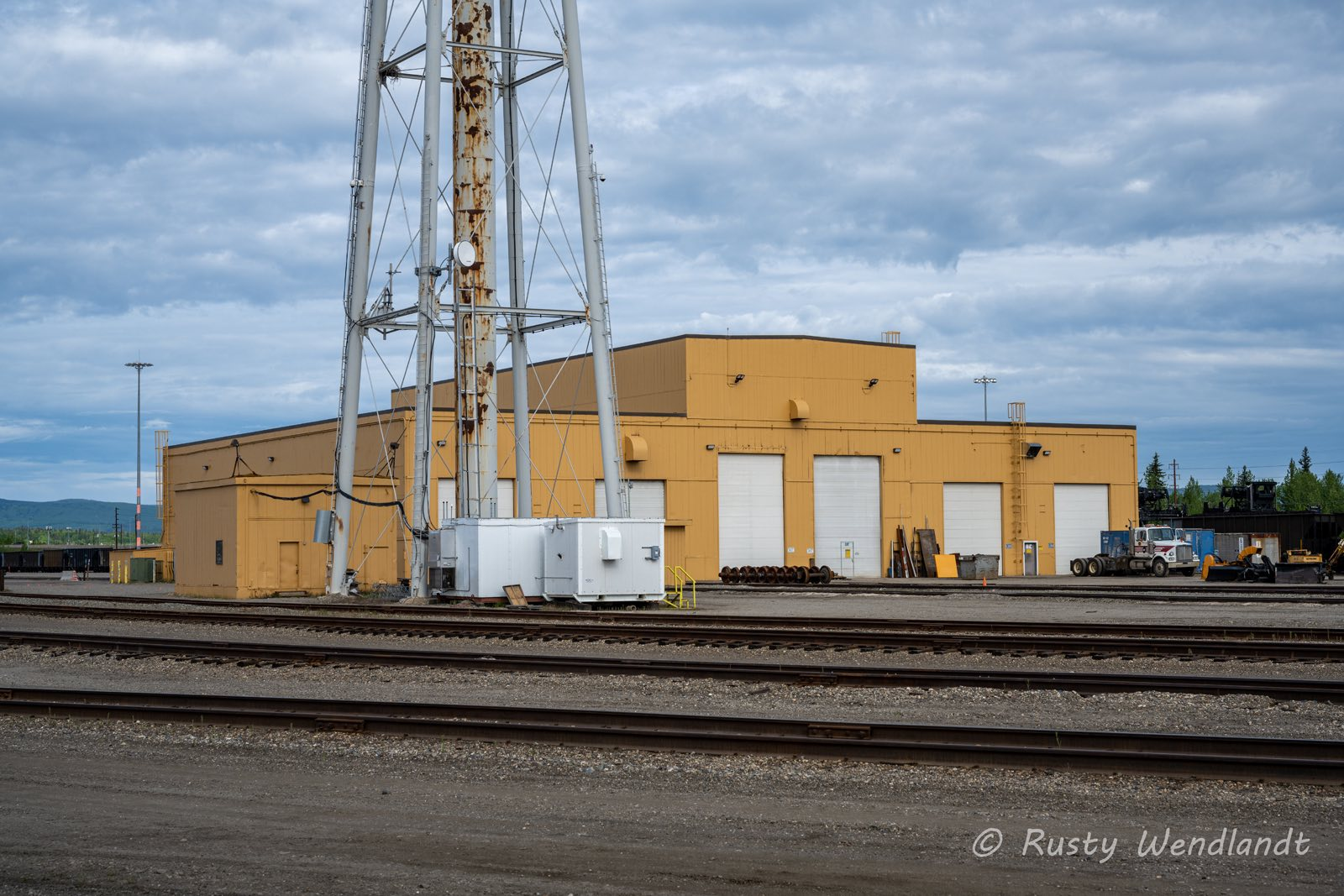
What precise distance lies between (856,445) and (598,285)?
2367 centimetres

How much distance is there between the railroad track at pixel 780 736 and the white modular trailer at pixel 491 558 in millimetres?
18197

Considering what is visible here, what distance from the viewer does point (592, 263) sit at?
34562 millimetres

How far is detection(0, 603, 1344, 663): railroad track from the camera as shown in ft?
63.9

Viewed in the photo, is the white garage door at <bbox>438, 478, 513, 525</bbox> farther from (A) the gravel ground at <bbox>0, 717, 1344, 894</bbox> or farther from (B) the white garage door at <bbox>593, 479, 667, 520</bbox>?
(A) the gravel ground at <bbox>0, 717, 1344, 894</bbox>

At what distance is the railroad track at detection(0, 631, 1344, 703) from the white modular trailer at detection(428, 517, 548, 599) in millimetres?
10704

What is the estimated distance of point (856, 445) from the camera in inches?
2208

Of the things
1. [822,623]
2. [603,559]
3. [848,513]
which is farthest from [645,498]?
[822,623]

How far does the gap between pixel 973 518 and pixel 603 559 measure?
95.5ft

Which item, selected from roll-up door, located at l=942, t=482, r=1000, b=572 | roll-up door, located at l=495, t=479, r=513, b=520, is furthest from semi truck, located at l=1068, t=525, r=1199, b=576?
roll-up door, located at l=495, t=479, r=513, b=520

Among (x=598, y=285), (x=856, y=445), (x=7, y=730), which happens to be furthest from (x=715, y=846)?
(x=856, y=445)

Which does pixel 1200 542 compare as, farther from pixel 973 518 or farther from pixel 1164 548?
pixel 973 518

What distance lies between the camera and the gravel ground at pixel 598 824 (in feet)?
25.4

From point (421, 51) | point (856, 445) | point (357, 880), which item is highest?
point (421, 51)

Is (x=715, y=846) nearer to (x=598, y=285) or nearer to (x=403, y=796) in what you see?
(x=403, y=796)
